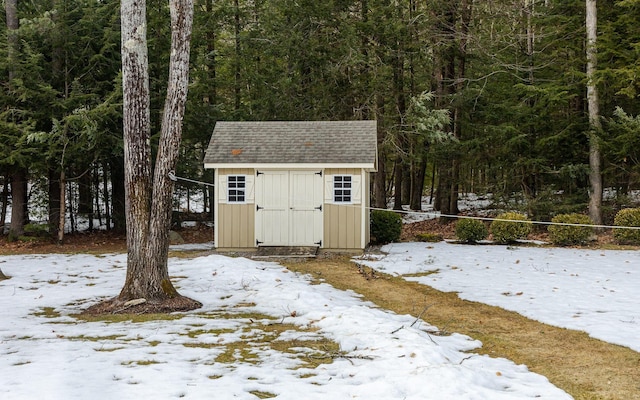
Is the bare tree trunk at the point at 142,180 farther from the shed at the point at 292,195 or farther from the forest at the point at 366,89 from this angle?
the forest at the point at 366,89

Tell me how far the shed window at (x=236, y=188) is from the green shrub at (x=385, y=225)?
3.99 meters

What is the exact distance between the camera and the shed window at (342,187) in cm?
1367

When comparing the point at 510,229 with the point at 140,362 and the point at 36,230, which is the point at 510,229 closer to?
the point at 140,362

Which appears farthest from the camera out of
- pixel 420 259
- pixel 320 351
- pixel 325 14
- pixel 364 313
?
pixel 325 14

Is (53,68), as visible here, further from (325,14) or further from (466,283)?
(466,283)

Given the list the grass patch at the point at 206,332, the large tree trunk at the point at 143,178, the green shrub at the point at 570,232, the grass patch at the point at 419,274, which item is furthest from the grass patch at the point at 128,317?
the green shrub at the point at 570,232

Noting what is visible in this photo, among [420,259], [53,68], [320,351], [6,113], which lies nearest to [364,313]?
[320,351]

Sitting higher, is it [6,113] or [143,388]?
[6,113]

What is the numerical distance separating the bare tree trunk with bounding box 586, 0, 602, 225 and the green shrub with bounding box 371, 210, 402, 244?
5.69 meters

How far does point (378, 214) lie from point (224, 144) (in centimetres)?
478

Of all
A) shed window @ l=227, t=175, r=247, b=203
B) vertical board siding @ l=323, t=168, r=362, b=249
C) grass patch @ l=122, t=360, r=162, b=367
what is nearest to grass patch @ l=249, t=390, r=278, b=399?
grass patch @ l=122, t=360, r=162, b=367

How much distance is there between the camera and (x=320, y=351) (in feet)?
17.7

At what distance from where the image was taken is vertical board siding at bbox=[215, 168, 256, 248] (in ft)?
45.4

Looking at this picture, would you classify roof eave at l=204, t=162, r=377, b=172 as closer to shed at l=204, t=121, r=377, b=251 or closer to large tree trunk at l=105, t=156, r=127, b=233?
shed at l=204, t=121, r=377, b=251
